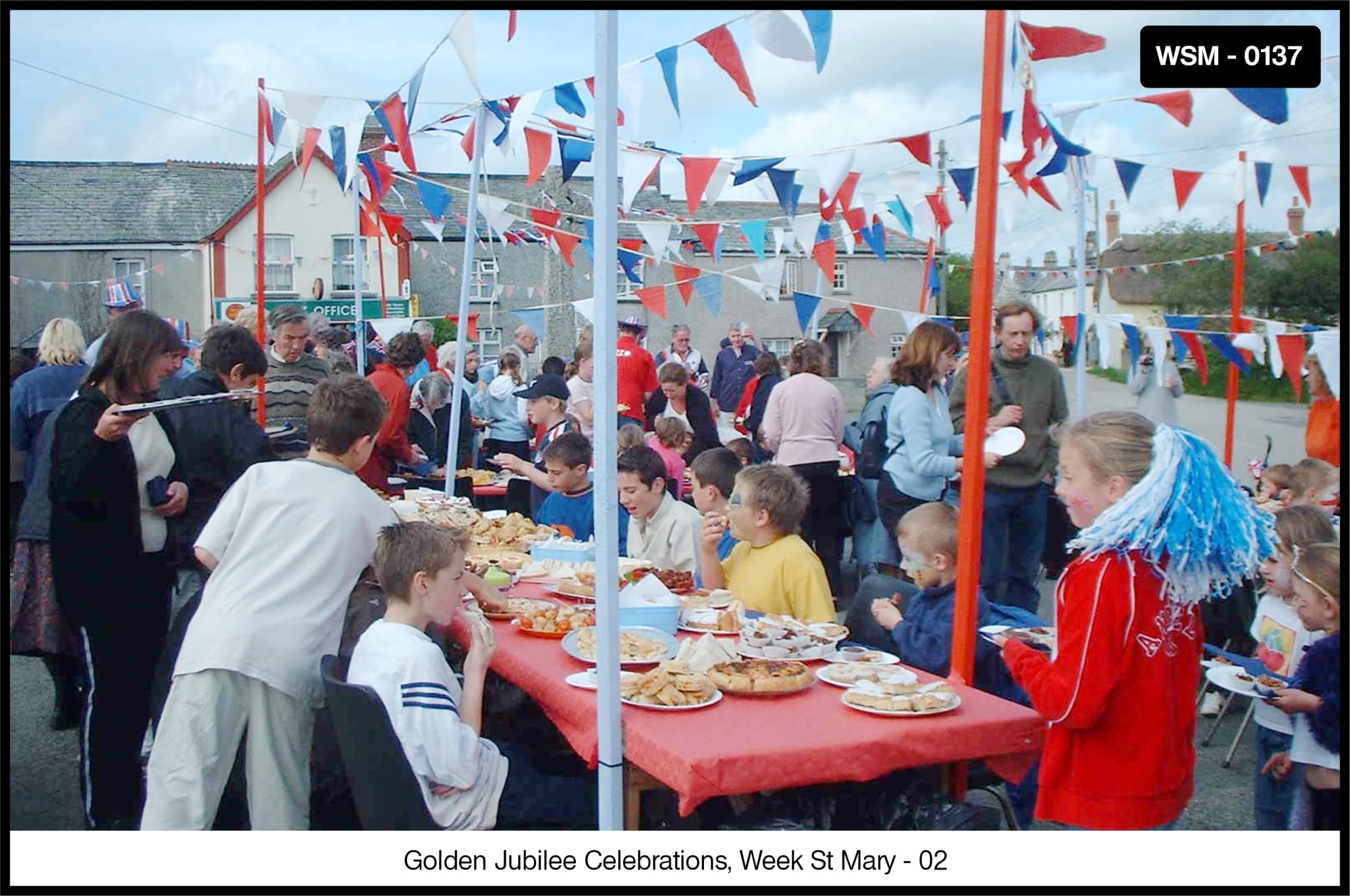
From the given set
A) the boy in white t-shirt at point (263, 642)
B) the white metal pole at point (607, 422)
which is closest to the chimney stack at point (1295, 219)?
the white metal pole at point (607, 422)

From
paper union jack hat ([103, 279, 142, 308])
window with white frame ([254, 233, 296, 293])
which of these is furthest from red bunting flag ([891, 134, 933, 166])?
window with white frame ([254, 233, 296, 293])

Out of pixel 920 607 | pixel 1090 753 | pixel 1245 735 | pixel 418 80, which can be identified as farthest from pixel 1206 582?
pixel 418 80

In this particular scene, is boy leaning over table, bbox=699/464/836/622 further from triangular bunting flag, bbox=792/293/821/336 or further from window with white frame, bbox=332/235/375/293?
window with white frame, bbox=332/235/375/293

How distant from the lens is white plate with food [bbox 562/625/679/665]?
304 cm

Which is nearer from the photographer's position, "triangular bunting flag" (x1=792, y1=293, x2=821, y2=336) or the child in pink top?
the child in pink top

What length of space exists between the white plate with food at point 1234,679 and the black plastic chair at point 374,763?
2169 millimetres

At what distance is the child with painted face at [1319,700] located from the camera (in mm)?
2896

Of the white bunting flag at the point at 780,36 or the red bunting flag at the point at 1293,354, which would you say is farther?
the red bunting flag at the point at 1293,354

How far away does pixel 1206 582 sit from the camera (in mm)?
2324

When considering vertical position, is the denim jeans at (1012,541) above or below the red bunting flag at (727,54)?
below

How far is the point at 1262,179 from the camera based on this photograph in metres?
6.03

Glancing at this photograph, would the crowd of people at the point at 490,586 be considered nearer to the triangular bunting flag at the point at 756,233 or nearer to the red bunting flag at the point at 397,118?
the red bunting flag at the point at 397,118

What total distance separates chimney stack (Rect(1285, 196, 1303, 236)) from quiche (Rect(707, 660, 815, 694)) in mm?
3881

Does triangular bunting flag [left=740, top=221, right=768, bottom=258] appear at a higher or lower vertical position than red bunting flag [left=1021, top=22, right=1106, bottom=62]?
higher
